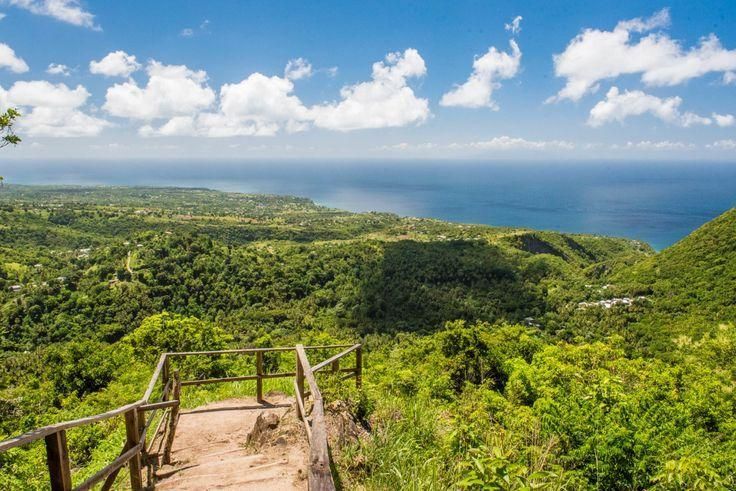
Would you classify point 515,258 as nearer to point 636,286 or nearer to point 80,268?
point 636,286

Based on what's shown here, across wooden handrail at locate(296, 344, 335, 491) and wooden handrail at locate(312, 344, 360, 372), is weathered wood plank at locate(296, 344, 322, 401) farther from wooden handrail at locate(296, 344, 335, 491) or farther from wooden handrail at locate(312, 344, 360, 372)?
wooden handrail at locate(296, 344, 335, 491)

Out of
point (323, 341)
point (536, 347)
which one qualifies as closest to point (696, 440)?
point (536, 347)

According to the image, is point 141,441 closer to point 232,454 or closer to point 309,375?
point 232,454

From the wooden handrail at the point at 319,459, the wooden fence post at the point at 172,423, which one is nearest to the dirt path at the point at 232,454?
the wooden fence post at the point at 172,423

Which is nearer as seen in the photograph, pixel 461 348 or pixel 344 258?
pixel 461 348

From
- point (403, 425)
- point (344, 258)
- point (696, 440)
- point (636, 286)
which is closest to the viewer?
point (403, 425)

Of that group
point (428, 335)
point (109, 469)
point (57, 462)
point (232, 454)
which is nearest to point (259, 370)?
point (232, 454)
